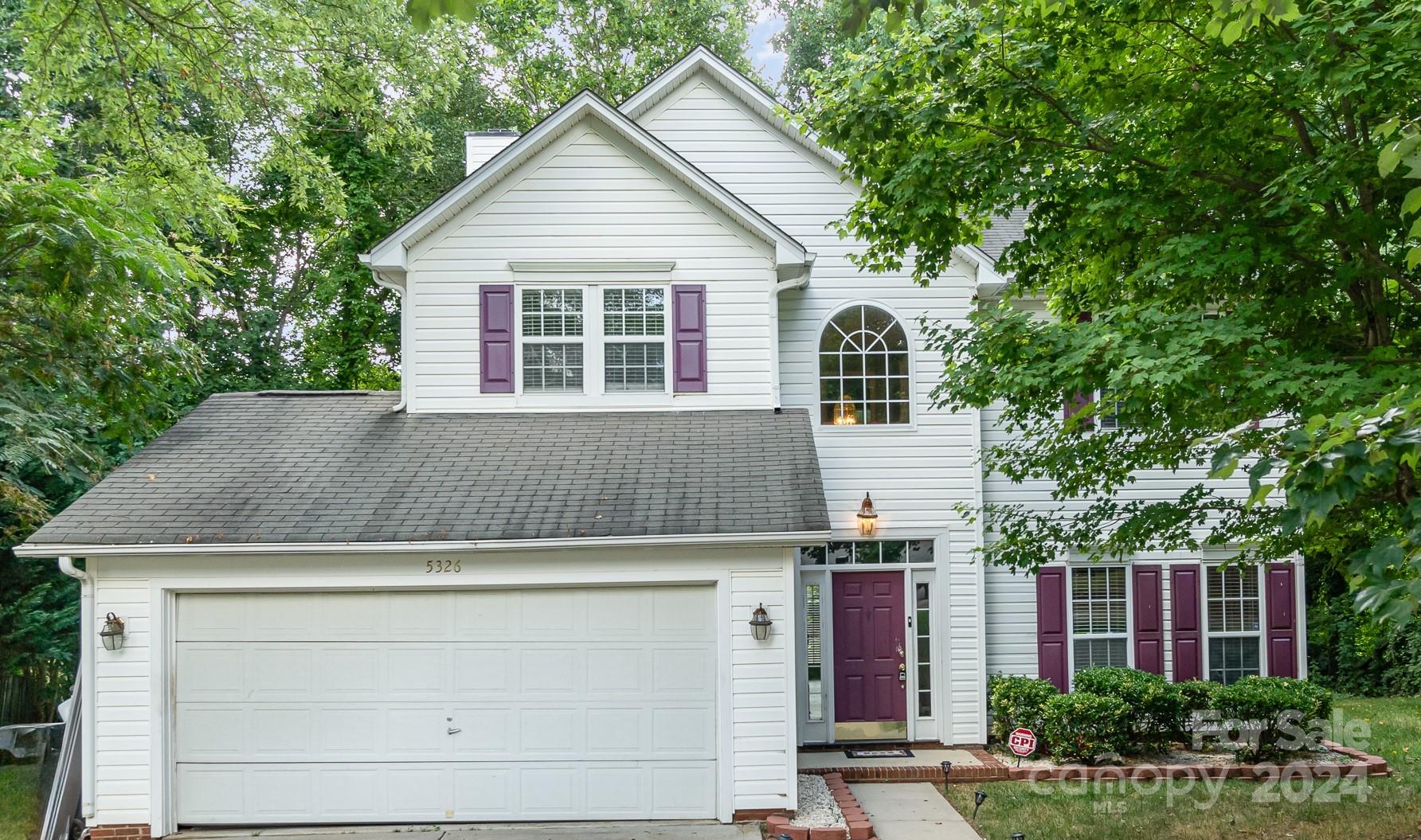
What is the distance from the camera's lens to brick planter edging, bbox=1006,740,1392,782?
396 inches

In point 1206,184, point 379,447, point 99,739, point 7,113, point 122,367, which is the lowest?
Answer: point 99,739

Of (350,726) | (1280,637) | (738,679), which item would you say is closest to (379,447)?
(350,726)

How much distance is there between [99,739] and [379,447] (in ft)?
11.9

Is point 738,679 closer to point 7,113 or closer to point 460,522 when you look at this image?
point 460,522

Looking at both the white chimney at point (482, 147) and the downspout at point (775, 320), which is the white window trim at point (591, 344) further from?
the white chimney at point (482, 147)

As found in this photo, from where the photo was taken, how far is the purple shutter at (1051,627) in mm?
11875

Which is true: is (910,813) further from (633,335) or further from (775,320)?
(633,335)

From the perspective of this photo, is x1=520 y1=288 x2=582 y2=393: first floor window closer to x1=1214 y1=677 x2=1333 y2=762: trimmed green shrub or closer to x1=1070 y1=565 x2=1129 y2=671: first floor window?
x1=1070 y1=565 x2=1129 y2=671: first floor window

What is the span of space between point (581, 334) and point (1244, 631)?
9175 millimetres

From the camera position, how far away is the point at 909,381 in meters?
11.6

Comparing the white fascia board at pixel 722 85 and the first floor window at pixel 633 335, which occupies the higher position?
the white fascia board at pixel 722 85

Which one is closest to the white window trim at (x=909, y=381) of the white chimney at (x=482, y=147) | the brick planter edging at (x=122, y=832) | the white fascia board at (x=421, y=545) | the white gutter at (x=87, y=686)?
the white fascia board at (x=421, y=545)

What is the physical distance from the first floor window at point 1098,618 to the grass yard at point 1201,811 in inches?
88.5

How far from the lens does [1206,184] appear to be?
284 inches
